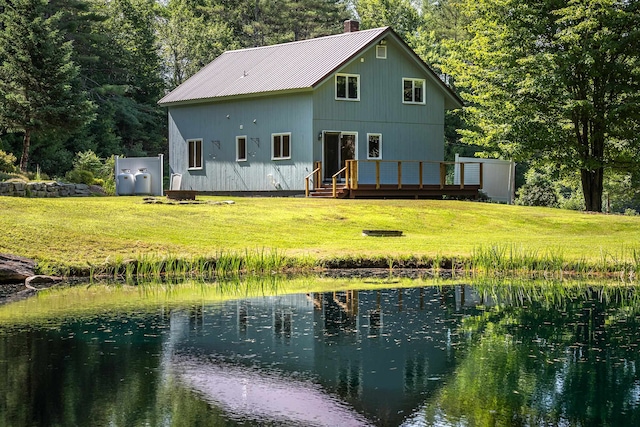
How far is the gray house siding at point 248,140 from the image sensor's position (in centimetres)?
3512

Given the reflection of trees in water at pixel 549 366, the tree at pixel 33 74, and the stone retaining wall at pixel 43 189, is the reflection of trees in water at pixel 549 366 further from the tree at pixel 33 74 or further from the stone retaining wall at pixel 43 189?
the tree at pixel 33 74

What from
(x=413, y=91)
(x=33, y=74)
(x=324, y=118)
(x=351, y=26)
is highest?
(x=351, y=26)

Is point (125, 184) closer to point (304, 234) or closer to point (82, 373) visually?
point (304, 234)

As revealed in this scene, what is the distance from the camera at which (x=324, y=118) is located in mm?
34969

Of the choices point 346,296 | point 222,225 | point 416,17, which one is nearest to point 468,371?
point 346,296

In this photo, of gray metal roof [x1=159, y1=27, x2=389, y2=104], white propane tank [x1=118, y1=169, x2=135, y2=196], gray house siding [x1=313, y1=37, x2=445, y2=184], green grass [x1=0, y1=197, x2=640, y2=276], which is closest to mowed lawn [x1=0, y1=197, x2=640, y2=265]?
green grass [x1=0, y1=197, x2=640, y2=276]

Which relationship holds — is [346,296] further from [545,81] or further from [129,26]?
[129,26]

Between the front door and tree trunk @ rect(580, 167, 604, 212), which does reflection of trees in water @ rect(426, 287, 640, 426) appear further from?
the front door

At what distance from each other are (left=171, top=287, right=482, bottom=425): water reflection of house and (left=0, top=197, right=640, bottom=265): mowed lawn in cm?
460

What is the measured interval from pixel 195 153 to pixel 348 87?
315 inches

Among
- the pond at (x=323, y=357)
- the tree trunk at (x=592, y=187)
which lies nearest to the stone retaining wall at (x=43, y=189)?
the pond at (x=323, y=357)

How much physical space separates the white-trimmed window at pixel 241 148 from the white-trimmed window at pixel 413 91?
6672mm

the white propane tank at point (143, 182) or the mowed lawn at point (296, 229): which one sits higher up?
the white propane tank at point (143, 182)

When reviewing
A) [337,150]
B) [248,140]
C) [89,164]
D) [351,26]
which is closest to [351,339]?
[337,150]
